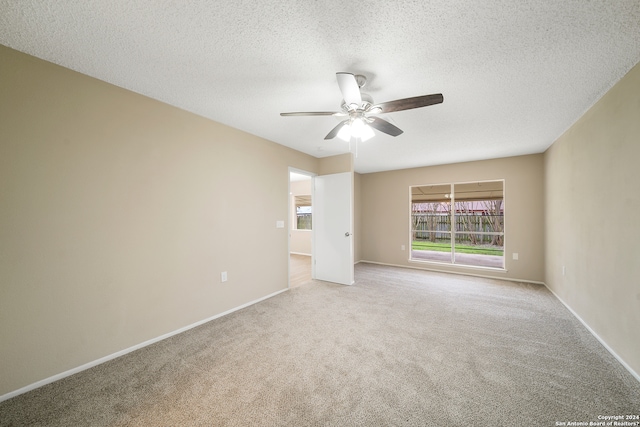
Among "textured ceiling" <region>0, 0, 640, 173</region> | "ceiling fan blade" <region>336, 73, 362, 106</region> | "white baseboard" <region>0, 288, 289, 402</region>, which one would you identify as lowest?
"white baseboard" <region>0, 288, 289, 402</region>

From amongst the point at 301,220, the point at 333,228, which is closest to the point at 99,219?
the point at 333,228

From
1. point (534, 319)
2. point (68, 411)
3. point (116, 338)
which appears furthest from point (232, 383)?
point (534, 319)

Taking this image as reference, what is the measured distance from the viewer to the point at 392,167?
564 cm

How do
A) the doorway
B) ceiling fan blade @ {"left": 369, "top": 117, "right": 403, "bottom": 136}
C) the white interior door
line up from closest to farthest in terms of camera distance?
ceiling fan blade @ {"left": 369, "top": 117, "right": 403, "bottom": 136}, the white interior door, the doorway

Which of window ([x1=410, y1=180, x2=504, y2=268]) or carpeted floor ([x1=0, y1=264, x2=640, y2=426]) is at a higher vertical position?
window ([x1=410, y1=180, x2=504, y2=268])

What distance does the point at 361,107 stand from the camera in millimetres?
2027

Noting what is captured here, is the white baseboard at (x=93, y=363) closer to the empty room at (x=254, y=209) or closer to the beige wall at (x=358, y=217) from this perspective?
the empty room at (x=254, y=209)

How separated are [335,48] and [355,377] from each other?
8.20 feet

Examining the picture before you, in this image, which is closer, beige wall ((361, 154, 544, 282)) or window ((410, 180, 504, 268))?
beige wall ((361, 154, 544, 282))

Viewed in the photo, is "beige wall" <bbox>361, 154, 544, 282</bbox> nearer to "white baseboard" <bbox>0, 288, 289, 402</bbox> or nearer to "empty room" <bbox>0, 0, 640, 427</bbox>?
"empty room" <bbox>0, 0, 640, 427</bbox>

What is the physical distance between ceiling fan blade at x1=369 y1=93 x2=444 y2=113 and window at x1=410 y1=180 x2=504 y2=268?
4.08 metres

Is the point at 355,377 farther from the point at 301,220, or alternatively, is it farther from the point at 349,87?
the point at 301,220

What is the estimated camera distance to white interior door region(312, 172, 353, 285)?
13.9 ft

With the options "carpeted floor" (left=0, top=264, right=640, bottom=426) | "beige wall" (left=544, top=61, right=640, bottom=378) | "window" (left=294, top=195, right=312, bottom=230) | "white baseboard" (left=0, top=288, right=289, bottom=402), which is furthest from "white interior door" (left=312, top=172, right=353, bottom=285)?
"window" (left=294, top=195, right=312, bottom=230)
